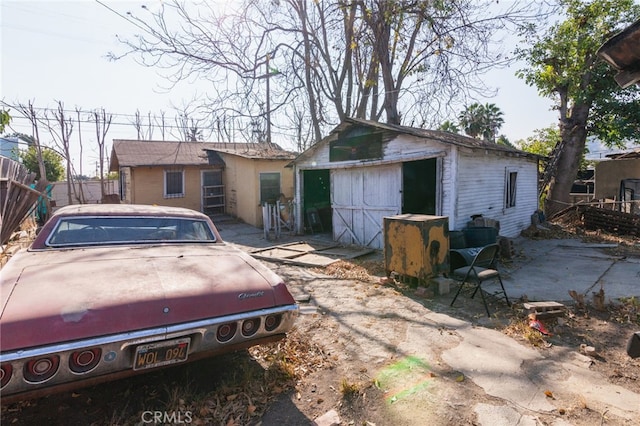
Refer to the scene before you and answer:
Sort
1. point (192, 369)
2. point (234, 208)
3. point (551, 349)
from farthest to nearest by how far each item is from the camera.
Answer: point (234, 208)
point (551, 349)
point (192, 369)

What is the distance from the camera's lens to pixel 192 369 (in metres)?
3.22

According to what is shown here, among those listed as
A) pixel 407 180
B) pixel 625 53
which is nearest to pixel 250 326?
pixel 625 53

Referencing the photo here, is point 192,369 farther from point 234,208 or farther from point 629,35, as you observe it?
point 234,208

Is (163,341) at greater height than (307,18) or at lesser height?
lesser

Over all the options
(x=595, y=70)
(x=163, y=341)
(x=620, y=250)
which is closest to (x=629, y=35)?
(x=163, y=341)

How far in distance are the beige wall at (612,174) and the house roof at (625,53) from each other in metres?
17.5

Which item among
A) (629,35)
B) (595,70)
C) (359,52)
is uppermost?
(359,52)

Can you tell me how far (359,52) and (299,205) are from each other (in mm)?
7611

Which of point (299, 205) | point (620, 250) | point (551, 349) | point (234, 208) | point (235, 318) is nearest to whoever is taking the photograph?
point (235, 318)

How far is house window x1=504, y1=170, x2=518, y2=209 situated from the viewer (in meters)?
10.9

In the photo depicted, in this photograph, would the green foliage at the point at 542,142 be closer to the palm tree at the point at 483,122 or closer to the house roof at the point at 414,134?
the palm tree at the point at 483,122

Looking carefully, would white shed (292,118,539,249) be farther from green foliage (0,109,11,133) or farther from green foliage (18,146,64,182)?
green foliage (18,146,64,182)

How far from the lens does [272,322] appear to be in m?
2.86

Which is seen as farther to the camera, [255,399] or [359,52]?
[359,52]
